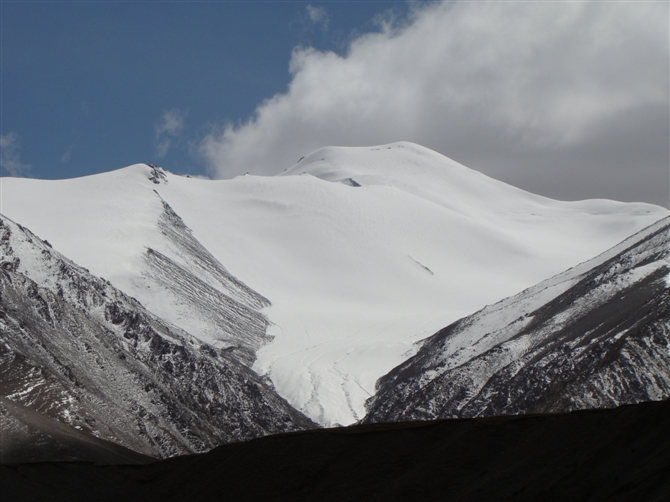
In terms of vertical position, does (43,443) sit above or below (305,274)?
below

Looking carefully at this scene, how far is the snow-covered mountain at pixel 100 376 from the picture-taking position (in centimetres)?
6500

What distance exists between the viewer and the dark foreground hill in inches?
1257

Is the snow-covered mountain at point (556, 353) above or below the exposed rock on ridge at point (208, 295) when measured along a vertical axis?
below

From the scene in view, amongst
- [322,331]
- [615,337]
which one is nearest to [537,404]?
[615,337]

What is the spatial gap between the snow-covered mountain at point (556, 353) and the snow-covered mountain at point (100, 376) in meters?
17.8

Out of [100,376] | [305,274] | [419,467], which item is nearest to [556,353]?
[100,376]

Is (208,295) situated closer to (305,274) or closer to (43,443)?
(305,274)

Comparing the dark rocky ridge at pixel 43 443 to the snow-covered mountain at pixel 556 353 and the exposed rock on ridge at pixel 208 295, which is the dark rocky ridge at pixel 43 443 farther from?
the exposed rock on ridge at pixel 208 295

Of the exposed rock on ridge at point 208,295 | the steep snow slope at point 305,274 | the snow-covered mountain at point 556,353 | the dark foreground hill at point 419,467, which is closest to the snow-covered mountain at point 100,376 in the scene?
the dark foreground hill at point 419,467

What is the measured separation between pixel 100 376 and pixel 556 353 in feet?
156

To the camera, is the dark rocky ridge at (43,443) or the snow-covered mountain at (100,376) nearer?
the dark rocky ridge at (43,443)

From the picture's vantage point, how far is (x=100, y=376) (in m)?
78.9

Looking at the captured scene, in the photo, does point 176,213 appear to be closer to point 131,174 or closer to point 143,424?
point 131,174

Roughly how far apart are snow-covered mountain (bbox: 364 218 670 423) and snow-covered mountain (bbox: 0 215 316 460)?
699 inches
